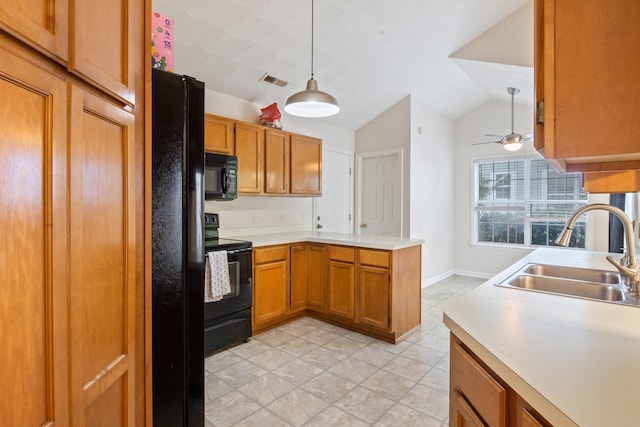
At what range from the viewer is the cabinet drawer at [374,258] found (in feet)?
9.68

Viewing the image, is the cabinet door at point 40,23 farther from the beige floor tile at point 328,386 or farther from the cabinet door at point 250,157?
the cabinet door at point 250,157

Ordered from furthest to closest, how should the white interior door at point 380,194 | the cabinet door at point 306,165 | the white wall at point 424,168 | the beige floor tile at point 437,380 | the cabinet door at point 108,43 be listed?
the white interior door at point 380,194, the white wall at point 424,168, the cabinet door at point 306,165, the beige floor tile at point 437,380, the cabinet door at point 108,43

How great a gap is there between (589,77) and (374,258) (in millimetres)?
2299

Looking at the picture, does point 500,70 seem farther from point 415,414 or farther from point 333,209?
point 415,414

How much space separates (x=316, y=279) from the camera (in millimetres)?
3537

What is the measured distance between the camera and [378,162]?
16.7 ft

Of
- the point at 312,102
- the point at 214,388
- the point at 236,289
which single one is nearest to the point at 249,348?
the point at 236,289

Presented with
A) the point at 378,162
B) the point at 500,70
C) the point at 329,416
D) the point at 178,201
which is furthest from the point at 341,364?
the point at 500,70

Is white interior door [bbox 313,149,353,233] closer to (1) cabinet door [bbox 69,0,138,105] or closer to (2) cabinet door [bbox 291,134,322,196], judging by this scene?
(2) cabinet door [bbox 291,134,322,196]

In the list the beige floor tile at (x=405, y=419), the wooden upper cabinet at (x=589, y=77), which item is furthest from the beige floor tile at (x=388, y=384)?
the wooden upper cabinet at (x=589, y=77)

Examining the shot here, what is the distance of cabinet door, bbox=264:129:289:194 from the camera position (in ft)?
11.8

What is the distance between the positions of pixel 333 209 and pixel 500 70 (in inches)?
109

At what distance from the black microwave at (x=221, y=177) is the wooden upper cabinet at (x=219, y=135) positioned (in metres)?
0.26

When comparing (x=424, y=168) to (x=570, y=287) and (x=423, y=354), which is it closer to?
(x=423, y=354)
